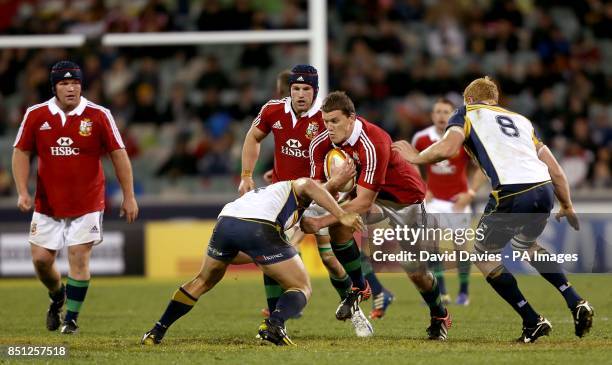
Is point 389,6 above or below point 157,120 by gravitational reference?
above

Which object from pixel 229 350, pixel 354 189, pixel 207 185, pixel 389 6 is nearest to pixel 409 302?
pixel 354 189

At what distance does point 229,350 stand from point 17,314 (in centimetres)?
439

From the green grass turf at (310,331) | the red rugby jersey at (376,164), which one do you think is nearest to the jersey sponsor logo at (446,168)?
the green grass turf at (310,331)

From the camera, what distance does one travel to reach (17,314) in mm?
12320

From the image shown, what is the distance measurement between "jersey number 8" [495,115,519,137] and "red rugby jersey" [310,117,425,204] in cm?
101

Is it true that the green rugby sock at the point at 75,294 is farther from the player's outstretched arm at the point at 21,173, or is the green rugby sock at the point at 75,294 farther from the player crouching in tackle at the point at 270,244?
the player crouching in tackle at the point at 270,244

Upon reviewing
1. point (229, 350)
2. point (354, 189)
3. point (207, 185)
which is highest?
point (354, 189)

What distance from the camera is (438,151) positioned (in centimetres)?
871

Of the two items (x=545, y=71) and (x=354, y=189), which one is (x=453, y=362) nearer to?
(x=354, y=189)

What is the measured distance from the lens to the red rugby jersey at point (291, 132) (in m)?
10.5

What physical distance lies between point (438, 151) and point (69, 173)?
376 cm

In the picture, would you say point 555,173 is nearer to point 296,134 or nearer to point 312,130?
point 312,130

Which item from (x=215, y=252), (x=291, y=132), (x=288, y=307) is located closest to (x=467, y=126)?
(x=288, y=307)

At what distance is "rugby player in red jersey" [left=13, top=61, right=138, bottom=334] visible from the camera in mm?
10445
